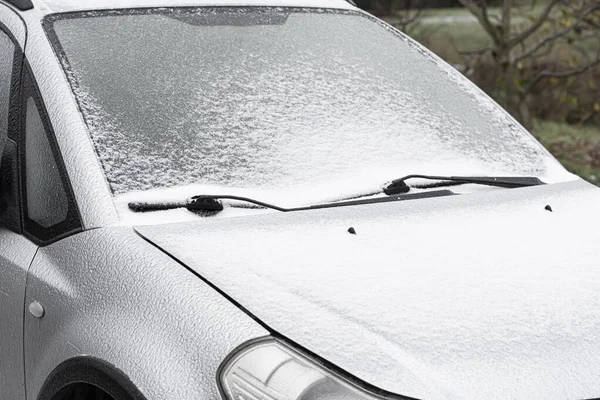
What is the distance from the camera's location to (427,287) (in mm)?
2441

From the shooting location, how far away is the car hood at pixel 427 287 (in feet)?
7.15

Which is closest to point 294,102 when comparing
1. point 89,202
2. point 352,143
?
point 352,143

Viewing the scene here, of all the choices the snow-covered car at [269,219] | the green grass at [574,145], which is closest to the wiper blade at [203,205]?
the snow-covered car at [269,219]

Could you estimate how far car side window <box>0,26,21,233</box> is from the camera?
295 centimetres

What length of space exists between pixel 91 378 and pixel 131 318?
165 mm

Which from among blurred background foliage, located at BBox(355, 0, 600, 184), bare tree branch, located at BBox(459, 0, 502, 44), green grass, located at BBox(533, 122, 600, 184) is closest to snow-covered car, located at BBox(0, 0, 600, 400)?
bare tree branch, located at BBox(459, 0, 502, 44)

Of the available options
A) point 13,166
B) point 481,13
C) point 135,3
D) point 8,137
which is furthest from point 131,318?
point 481,13

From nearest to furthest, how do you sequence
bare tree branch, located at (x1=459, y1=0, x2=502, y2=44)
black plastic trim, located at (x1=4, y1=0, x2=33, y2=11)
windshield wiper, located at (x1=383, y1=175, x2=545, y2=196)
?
1. windshield wiper, located at (x1=383, y1=175, x2=545, y2=196)
2. black plastic trim, located at (x1=4, y1=0, x2=33, y2=11)
3. bare tree branch, located at (x1=459, y1=0, x2=502, y2=44)

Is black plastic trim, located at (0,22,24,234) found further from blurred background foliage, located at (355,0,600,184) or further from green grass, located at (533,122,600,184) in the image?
green grass, located at (533,122,600,184)

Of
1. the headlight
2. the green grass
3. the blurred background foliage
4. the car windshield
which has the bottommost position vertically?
the green grass

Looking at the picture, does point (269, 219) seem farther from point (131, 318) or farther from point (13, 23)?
point (13, 23)

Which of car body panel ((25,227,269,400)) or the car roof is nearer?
car body panel ((25,227,269,400))

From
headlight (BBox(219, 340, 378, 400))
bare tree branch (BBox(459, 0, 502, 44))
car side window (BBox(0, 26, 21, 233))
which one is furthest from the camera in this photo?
bare tree branch (BBox(459, 0, 502, 44))

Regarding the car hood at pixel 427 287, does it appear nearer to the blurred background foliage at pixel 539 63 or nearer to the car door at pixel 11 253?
the car door at pixel 11 253
